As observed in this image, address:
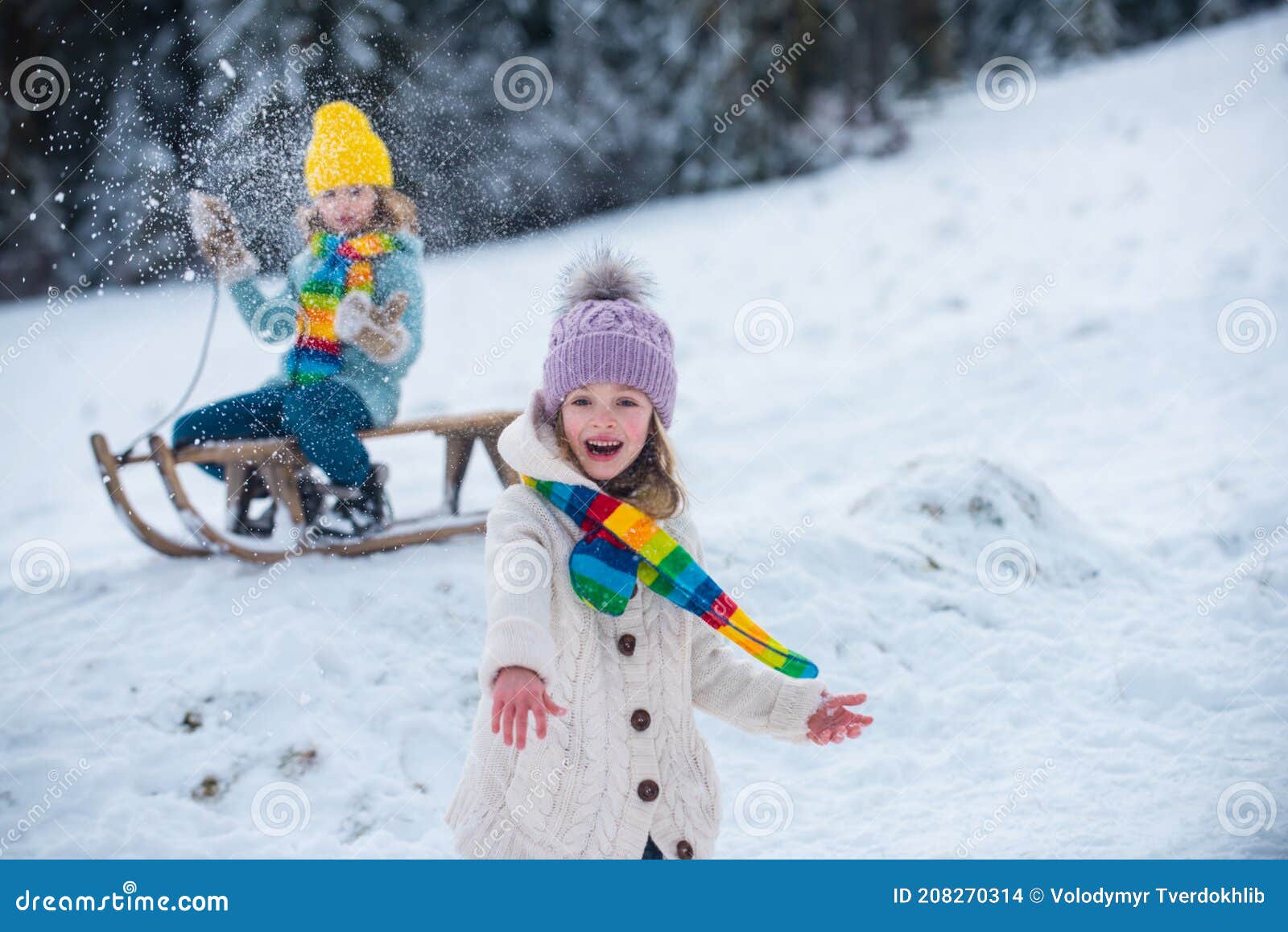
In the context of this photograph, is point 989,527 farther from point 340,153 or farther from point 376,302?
point 340,153

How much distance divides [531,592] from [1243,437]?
156 inches

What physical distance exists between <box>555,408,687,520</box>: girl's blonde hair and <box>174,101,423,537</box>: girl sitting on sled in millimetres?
1553

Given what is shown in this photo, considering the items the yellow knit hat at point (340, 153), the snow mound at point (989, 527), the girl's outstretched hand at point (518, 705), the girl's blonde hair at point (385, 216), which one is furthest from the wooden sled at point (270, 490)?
the girl's outstretched hand at point (518, 705)

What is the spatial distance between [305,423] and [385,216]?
71cm

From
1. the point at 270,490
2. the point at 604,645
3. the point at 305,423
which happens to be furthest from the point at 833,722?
the point at 270,490

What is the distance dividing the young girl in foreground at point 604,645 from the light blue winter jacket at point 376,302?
1.48m

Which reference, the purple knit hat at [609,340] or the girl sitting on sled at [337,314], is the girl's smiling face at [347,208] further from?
the purple knit hat at [609,340]

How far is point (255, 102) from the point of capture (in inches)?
126

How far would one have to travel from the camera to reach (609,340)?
1863 millimetres

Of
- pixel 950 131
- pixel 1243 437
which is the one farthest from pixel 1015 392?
pixel 950 131

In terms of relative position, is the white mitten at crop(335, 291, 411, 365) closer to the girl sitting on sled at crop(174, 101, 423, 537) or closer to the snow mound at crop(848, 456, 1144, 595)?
the girl sitting on sled at crop(174, 101, 423, 537)

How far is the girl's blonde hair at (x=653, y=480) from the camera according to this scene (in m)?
1.93

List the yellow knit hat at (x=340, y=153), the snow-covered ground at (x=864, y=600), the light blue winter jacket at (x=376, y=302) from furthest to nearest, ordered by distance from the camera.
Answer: the light blue winter jacket at (x=376, y=302), the yellow knit hat at (x=340, y=153), the snow-covered ground at (x=864, y=600)
